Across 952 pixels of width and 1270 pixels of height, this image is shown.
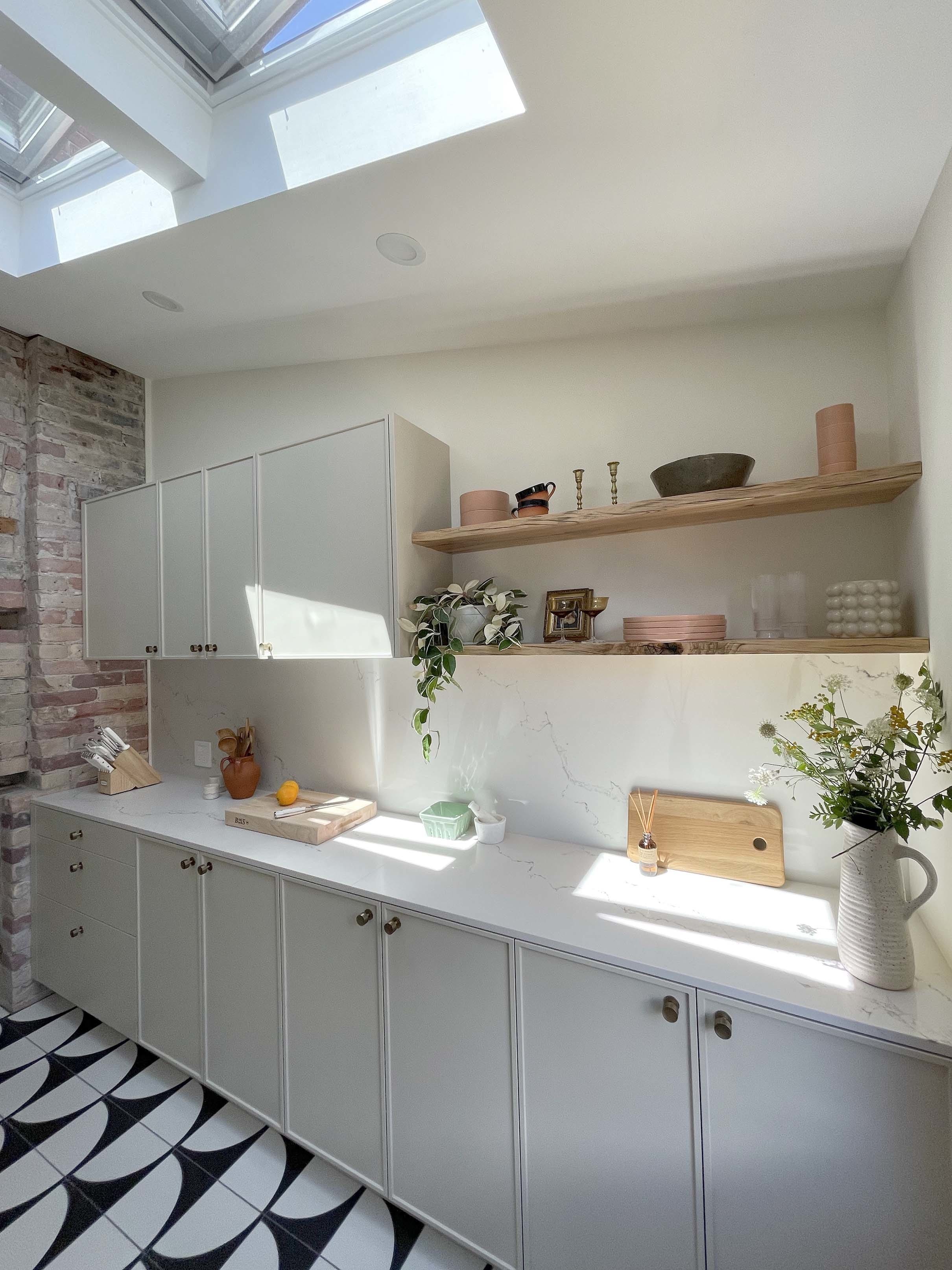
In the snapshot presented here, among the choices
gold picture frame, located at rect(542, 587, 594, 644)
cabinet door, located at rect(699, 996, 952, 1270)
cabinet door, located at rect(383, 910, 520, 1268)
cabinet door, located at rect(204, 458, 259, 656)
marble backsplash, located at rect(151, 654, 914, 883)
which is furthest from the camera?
cabinet door, located at rect(204, 458, 259, 656)

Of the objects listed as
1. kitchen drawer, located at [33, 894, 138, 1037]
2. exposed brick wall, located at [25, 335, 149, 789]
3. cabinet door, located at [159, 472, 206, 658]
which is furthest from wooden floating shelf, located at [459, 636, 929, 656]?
exposed brick wall, located at [25, 335, 149, 789]

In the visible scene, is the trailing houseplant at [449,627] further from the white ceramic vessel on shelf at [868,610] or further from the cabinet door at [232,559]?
the white ceramic vessel on shelf at [868,610]

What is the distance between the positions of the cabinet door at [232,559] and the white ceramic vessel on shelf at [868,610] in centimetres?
180

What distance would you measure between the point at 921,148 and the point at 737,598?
3.17ft

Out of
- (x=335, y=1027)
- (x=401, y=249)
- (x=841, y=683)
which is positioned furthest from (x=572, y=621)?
(x=335, y=1027)

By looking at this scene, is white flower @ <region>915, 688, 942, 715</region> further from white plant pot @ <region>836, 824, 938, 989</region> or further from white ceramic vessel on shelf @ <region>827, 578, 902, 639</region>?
white plant pot @ <region>836, 824, 938, 989</region>

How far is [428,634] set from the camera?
166 cm

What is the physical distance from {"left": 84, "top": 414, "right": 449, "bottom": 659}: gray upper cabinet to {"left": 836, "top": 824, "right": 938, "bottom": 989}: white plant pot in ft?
4.04

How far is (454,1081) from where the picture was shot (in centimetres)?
136

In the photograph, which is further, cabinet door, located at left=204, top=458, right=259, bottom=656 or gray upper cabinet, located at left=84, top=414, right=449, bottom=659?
cabinet door, located at left=204, top=458, right=259, bottom=656

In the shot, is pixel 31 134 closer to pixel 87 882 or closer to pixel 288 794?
pixel 288 794

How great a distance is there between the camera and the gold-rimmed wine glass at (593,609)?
1.61 m

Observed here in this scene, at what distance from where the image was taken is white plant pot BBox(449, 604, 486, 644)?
1679mm

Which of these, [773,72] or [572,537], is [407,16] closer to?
[773,72]
